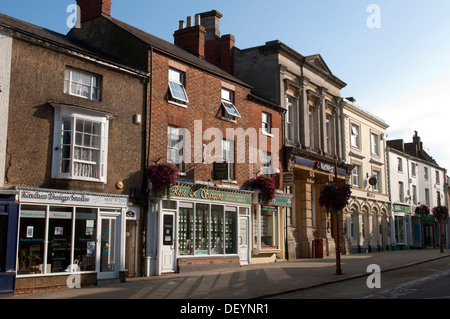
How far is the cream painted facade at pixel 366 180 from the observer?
3578 cm

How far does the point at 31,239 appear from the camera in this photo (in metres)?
14.2

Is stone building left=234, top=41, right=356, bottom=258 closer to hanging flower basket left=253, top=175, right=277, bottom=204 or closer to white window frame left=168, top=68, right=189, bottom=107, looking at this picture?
hanging flower basket left=253, top=175, right=277, bottom=204

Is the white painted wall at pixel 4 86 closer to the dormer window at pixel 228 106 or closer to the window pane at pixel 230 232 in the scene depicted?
the dormer window at pixel 228 106

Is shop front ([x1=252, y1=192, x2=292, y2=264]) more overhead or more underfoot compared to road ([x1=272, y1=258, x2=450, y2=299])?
more overhead

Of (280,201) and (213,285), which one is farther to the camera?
(280,201)

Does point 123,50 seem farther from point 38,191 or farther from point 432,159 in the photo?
point 432,159

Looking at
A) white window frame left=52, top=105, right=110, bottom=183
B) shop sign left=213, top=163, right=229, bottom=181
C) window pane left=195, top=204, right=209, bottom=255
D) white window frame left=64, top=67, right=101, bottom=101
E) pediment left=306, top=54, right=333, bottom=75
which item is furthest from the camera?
pediment left=306, top=54, right=333, bottom=75

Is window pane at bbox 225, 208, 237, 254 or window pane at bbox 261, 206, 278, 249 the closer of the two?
window pane at bbox 225, 208, 237, 254

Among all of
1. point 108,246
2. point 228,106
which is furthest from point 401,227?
point 108,246

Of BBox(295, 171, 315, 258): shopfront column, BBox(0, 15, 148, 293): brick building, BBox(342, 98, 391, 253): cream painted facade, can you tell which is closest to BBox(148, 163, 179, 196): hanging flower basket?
BBox(0, 15, 148, 293): brick building

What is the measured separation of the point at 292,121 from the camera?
29.4m

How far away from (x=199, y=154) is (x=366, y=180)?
21180 mm

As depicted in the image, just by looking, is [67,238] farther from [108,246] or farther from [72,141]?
[72,141]

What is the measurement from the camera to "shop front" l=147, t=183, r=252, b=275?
1852cm
